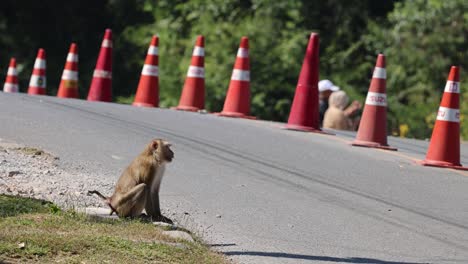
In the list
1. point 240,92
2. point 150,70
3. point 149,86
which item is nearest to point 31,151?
point 240,92

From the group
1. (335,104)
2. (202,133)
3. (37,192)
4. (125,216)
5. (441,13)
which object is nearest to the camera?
(125,216)

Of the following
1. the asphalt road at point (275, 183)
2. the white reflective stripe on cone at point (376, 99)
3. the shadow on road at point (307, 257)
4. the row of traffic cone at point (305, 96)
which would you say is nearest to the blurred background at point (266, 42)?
the row of traffic cone at point (305, 96)

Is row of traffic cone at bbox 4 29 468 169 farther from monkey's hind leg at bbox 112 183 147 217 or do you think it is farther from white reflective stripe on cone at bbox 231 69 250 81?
monkey's hind leg at bbox 112 183 147 217

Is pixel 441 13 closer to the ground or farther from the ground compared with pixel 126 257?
farther from the ground

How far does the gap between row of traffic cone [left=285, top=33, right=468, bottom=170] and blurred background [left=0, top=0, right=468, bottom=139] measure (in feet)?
22.1

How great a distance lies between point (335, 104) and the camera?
55.6 feet

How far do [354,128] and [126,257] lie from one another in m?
11.2

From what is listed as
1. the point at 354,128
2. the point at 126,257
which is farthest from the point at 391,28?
the point at 126,257

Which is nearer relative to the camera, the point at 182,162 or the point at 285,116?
the point at 182,162

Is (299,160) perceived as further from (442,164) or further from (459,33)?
(459,33)

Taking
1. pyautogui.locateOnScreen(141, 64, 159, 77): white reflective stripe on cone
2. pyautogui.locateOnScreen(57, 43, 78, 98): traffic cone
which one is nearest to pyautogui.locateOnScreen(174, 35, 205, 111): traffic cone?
pyautogui.locateOnScreen(141, 64, 159, 77): white reflective stripe on cone

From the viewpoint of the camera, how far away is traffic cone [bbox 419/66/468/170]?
12.5 meters

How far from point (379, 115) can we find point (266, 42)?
1001 cm

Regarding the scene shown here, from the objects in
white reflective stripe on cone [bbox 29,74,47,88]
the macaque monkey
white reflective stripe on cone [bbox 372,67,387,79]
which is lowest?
white reflective stripe on cone [bbox 29,74,47,88]
